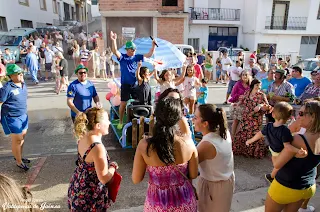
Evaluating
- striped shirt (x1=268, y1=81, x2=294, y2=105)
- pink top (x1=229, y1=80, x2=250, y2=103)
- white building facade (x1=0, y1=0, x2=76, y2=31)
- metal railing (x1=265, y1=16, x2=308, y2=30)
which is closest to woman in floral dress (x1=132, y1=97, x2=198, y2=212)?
pink top (x1=229, y1=80, x2=250, y2=103)

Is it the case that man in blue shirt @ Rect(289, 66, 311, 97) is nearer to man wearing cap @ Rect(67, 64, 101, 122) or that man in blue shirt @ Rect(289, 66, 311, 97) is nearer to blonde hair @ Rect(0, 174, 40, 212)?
man wearing cap @ Rect(67, 64, 101, 122)

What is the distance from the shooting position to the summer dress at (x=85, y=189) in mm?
2412

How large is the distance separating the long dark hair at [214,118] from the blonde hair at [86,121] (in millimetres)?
1021

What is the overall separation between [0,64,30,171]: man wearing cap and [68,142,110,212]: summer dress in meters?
2.27

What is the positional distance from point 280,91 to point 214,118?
3871mm

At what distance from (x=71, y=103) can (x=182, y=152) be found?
2.98 metres

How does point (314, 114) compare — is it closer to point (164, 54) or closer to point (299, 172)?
point (299, 172)

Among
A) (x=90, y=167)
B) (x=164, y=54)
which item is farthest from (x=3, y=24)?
(x=90, y=167)

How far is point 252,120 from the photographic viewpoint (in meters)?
4.88

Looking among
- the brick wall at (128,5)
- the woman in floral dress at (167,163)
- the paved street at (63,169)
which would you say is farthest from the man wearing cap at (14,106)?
the brick wall at (128,5)

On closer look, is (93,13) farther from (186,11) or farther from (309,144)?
(309,144)

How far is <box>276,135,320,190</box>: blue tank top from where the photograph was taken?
238 centimetres

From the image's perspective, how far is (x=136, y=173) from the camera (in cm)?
212

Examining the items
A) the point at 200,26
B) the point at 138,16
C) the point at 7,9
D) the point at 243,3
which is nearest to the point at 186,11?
the point at 200,26
